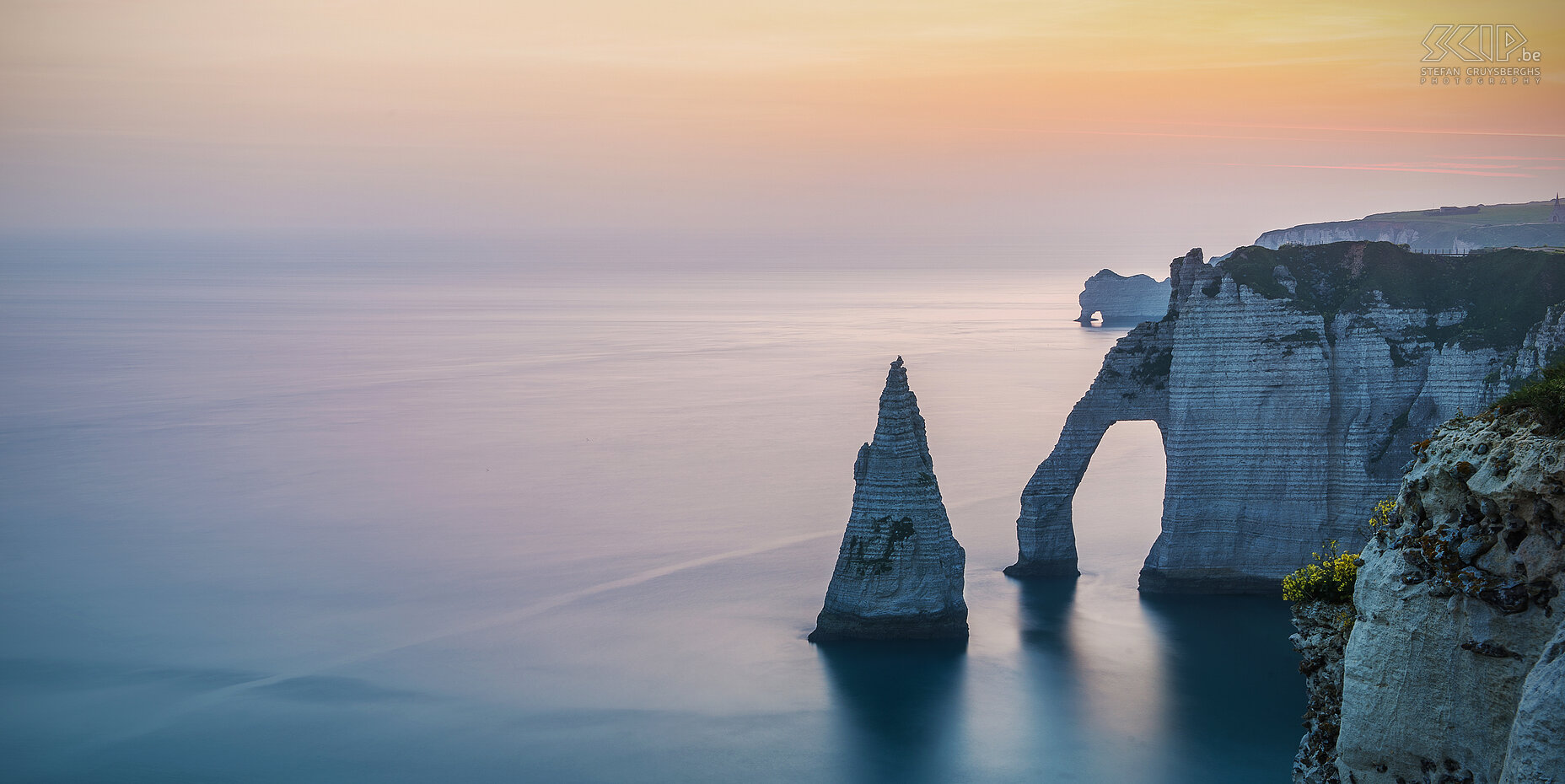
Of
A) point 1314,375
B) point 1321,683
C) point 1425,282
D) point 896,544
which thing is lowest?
point 896,544

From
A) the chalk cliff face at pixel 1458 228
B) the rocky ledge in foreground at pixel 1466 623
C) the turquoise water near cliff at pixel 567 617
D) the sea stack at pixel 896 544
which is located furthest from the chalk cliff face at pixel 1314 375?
the chalk cliff face at pixel 1458 228

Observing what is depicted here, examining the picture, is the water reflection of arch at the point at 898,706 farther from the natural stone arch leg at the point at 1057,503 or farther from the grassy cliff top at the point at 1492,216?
the grassy cliff top at the point at 1492,216

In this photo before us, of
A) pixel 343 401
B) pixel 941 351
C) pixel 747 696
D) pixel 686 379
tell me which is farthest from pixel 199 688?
pixel 941 351

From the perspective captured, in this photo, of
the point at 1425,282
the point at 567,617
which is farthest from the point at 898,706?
the point at 1425,282

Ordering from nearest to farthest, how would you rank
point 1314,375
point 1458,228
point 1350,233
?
point 1314,375, point 1458,228, point 1350,233

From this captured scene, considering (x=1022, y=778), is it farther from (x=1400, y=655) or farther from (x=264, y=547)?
(x=264, y=547)

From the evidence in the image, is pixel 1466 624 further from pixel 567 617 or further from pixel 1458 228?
pixel 1458 228

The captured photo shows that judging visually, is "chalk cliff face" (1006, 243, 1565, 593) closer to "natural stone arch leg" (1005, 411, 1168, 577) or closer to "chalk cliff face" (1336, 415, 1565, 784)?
"natural stone arch leg" (1005, 411, 1168, 577)
